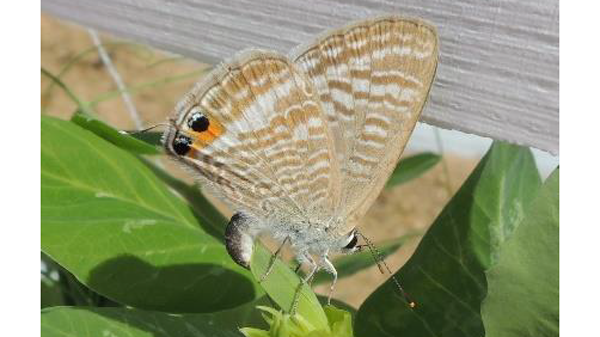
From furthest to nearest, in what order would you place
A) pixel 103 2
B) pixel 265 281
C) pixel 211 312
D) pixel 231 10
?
pixel 103 2
pixel 231 10
pixel 211 312
pixel 265 281

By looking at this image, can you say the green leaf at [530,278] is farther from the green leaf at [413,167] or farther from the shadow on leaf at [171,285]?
the green leaf at [413,167]

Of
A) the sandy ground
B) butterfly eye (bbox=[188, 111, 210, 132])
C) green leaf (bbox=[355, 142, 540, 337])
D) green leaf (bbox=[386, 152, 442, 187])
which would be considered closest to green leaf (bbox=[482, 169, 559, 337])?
green leaf (bbox=[355, 142, 540, 337])

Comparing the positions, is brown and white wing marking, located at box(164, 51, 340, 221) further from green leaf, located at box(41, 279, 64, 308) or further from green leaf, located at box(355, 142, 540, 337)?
green leaf, located at box(41, 279, 64, 308)

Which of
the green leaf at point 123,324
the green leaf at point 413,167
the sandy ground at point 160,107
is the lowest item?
the sandy ground at point 160,107

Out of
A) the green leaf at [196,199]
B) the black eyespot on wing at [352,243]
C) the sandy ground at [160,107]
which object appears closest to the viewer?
the black eyespot on wing at [352,243]

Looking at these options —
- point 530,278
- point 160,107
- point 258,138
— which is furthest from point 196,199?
point 160,107

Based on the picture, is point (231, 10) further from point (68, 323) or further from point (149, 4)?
point (68, 323)

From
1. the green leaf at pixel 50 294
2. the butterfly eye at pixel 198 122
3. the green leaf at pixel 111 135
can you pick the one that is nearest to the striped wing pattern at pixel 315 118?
the butterfly eye at pixel 198 122

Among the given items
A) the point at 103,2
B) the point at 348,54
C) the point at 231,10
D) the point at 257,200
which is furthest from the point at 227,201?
the point at 103,2
